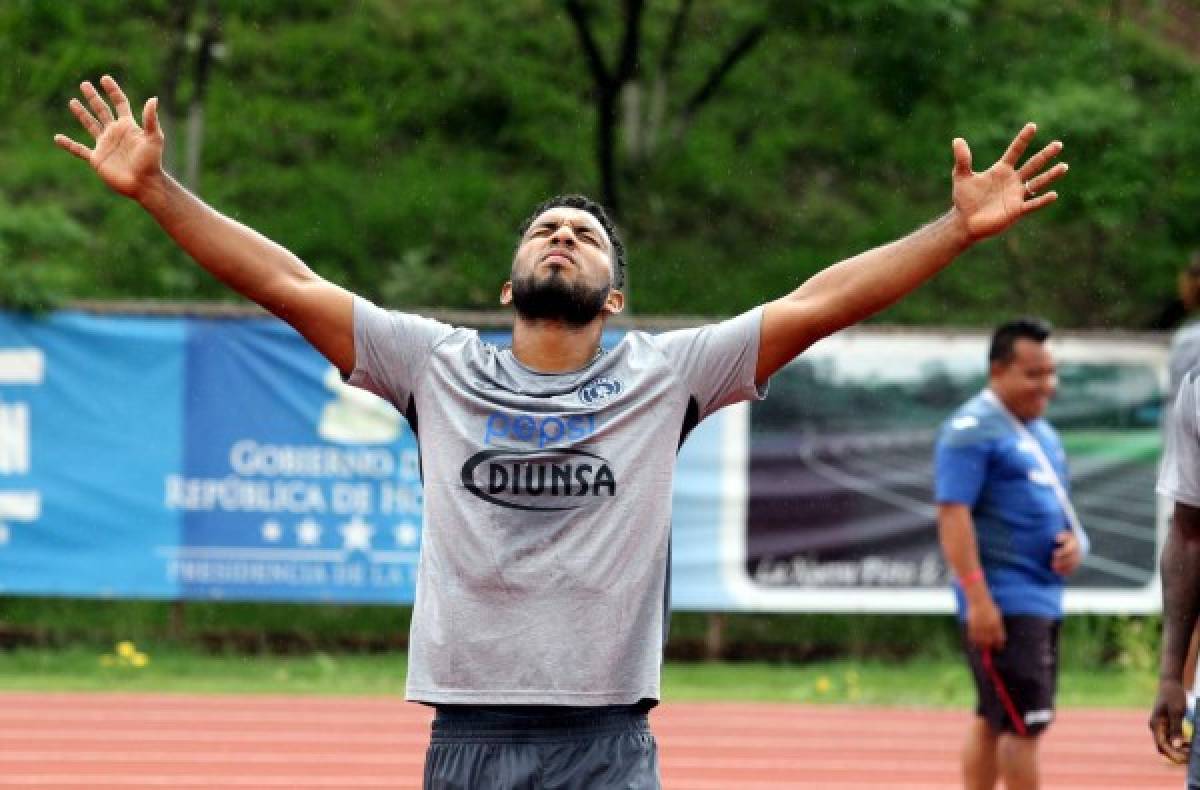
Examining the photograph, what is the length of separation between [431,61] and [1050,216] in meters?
8.44

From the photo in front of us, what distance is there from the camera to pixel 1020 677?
788cm

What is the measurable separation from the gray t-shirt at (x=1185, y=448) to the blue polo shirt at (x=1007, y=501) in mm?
2688

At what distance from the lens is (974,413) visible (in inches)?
317

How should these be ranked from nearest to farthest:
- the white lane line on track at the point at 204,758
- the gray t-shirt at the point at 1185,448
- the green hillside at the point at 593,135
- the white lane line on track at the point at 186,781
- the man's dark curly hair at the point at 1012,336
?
the gray t-shirt at the point at 1185,448 → the man's dark curly hair at the point at 1012,336 → the white lane line on track at the point at 186,781 → the white lane line on track at the point at 204,758 → the green hillside at the point at 593,135

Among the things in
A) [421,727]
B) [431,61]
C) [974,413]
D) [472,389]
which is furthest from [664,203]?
[472,389]

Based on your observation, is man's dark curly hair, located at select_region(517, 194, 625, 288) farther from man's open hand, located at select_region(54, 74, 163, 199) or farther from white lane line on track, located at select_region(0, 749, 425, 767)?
white lane line on track, located at select_region(0, 749, 425, 767)

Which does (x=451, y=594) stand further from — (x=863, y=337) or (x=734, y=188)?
(x=734, y=188)

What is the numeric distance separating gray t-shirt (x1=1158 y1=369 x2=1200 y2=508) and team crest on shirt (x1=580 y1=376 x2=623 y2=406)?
1.60 metres

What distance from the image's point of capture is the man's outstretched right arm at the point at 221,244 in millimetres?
4109

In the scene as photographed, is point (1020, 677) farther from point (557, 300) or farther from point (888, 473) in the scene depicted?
point (888, 473)

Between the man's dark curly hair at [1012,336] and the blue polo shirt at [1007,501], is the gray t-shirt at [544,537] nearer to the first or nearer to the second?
the blue polo shirt at [1007,501]

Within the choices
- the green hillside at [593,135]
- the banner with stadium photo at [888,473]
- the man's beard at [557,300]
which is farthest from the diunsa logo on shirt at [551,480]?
the green hillside at [593,135]

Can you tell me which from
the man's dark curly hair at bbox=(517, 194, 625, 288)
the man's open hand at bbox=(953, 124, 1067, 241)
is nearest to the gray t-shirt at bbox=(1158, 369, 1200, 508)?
the man's open hand at bbox=(953, 124, 1067, 241)

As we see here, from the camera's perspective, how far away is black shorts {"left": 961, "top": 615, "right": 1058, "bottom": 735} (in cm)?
788
